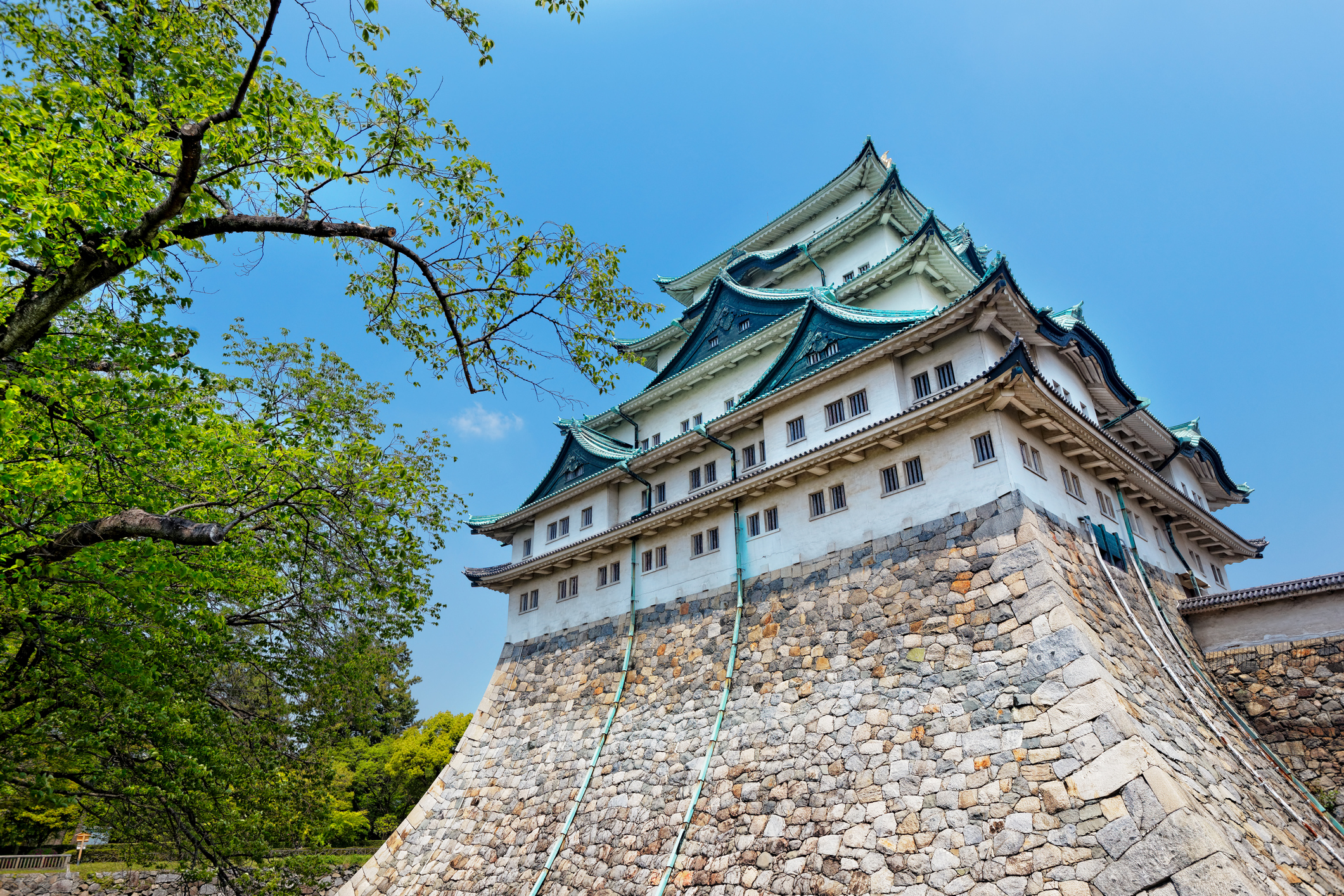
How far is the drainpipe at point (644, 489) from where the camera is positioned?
23.6 m

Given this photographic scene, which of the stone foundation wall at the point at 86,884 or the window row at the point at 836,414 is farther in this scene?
the stone foundation wall at the point at 86,884

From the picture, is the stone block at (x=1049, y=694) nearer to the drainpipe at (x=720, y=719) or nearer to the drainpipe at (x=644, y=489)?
the drainpipe at (x=720, y=719)

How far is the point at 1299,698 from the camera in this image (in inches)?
612

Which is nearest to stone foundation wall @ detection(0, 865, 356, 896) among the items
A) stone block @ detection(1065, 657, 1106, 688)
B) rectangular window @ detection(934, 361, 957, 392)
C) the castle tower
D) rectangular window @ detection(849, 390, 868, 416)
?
the castle tower

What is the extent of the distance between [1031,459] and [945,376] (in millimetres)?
2837

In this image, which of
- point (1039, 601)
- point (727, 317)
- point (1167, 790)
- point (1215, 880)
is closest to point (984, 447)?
point (1039, 601)

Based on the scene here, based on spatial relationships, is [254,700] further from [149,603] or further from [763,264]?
[763,264]

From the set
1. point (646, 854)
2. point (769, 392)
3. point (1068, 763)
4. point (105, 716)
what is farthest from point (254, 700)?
point (1068, 763)

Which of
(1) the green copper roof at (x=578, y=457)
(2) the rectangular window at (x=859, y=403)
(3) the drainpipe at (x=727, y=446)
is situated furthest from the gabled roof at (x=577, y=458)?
(2) the rectangular window at (x=859, y=403)

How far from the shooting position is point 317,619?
39.4 feet

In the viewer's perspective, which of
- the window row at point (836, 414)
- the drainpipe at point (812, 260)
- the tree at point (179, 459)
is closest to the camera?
the tree at point (179, 459)

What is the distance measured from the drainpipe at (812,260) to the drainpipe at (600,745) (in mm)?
12279

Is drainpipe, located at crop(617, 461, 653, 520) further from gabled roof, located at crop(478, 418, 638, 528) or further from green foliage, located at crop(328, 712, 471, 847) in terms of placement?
green foliage, located at crop(328, 712, 471, 847)

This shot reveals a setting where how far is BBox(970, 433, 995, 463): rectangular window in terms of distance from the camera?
1524 centimetres
